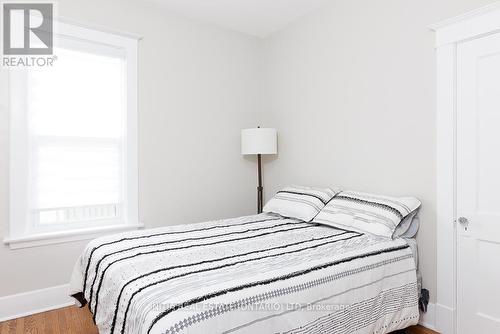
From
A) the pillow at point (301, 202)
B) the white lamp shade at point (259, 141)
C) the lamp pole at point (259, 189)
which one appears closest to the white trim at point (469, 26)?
the pillow at point (301, 202)

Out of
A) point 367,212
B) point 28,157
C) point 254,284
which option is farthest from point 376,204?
point 28,157

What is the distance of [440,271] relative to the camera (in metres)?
2.17

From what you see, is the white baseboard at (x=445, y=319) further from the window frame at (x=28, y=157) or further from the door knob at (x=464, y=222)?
the window frame at (x=28, y=157)

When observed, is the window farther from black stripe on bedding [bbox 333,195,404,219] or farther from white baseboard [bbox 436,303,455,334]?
white baseboard [bbox 436,303,455,334]

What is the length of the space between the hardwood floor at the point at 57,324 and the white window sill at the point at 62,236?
0.56m

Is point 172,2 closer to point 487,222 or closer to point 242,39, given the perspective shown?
point 242,39

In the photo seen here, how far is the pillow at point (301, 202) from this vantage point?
2.63 meters

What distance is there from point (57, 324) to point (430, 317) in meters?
2.76

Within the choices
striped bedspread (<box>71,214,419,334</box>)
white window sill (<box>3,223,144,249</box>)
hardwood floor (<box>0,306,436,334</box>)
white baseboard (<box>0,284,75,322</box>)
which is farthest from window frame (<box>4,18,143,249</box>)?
striped bedspread (<box>71,214,419,334</box>)

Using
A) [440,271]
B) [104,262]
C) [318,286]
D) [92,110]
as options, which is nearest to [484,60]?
[440,271]

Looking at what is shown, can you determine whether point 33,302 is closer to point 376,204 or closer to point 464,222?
point 376,204

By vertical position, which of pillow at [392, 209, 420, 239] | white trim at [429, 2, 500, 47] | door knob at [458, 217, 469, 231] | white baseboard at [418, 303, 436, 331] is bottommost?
white baseboard at [418, 303, 436, 331]

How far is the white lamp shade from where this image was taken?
3275 mm

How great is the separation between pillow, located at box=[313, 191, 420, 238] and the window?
5.97 feet
